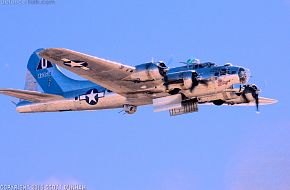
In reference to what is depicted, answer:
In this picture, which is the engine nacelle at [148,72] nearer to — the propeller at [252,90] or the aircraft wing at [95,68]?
the aircraft wing at [95,68]

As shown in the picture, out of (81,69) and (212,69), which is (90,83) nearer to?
(81,69)

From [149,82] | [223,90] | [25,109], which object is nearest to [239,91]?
[223,90]

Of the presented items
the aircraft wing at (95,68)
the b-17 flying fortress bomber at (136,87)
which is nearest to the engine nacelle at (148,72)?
the b-17 flying fortress bomber at (136,87)

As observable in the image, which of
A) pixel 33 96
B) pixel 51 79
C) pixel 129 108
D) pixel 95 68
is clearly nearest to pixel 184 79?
pixel 129 108

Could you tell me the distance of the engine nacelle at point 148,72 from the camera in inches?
2258

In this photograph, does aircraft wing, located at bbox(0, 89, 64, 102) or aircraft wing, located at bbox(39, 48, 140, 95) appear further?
aircraft wing, located at bbox(0, 89, 64, 102)

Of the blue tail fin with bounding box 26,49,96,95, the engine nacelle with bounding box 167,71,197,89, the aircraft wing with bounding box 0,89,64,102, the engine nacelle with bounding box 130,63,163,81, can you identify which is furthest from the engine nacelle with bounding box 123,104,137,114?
the aircraft wing with bounding box 0,89,64,102

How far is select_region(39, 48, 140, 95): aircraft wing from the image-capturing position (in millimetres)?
55906

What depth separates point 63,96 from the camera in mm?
65062

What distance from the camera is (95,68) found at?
58750 millimetres

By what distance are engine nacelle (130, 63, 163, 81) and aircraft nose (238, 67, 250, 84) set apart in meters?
5.96

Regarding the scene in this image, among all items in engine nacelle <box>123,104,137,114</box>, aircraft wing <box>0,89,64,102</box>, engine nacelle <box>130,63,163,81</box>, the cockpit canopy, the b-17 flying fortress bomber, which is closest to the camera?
engine nacelle <box>130,63,163,81</box>

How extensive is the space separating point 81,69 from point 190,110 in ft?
28.3

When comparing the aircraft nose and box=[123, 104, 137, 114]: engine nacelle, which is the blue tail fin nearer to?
box=[123, 104, 137, 114]: engine nacelle
